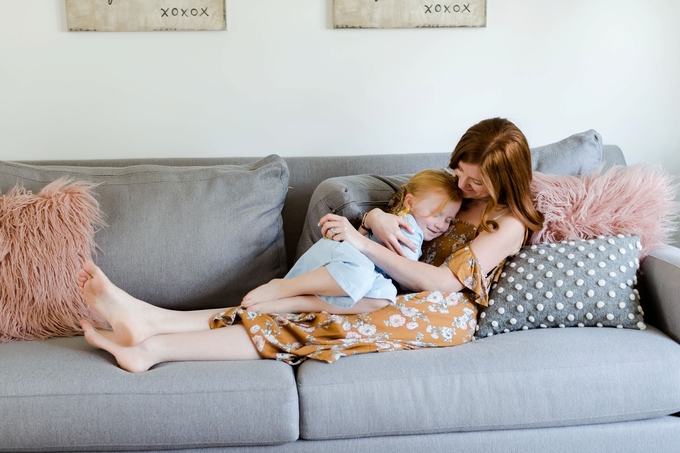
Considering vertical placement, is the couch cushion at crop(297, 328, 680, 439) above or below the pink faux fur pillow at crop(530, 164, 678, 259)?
below

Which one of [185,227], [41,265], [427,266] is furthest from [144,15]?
[427,266]

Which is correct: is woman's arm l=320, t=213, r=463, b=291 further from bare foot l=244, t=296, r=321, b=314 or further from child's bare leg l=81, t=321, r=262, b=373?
child's bare leg l=81, t=321, r=262, b=373

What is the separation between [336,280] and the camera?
1.60 m

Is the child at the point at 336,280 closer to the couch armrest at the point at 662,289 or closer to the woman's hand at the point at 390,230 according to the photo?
the woman's hand at the point at 390,230

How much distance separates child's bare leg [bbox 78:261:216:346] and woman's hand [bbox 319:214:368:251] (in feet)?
1.39

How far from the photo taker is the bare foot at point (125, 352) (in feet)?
4.72

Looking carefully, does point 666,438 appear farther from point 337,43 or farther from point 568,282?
point 337,43

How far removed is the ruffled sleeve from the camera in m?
1.67

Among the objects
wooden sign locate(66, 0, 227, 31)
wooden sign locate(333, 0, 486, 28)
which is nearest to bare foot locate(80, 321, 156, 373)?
wooden sign locate(66, 0, 227, 31)

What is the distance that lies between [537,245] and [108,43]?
1765 millimetres

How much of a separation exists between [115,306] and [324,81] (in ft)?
4.17

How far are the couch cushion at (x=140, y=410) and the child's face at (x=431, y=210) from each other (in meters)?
0.68

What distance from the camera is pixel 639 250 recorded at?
1696 mm

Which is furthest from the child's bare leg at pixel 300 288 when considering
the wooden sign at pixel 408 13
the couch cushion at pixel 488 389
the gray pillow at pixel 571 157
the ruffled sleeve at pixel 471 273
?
the wooden sign at pixel 408 13
